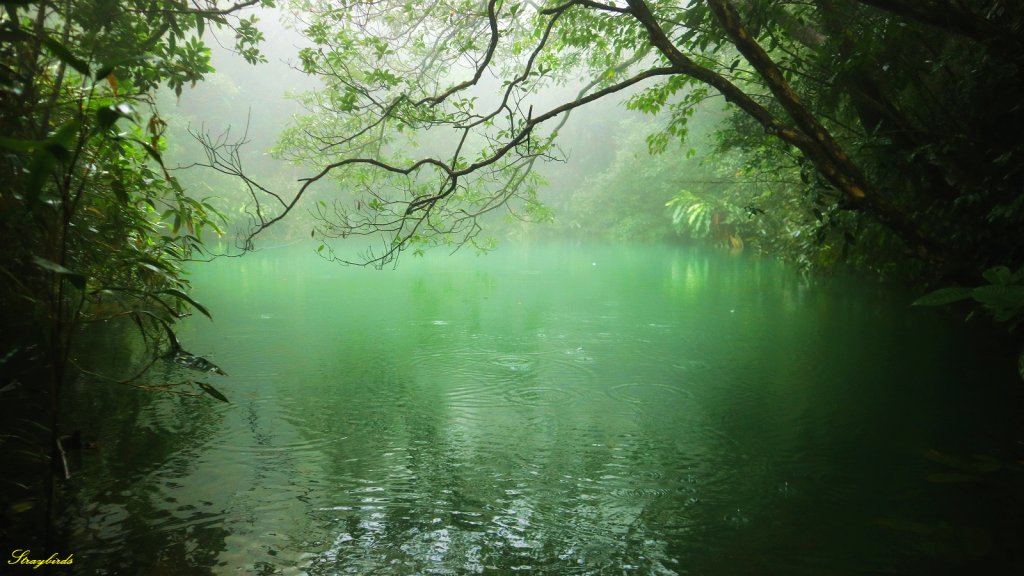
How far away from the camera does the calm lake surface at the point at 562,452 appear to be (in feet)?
8.04

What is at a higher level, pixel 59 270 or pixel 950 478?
pixel 59 270

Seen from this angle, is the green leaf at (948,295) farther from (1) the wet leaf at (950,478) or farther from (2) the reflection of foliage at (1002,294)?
A: (1) the wet leaf at (950,478)

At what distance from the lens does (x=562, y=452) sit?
345 centimetres

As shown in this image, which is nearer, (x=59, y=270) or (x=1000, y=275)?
(x=59, y=270)

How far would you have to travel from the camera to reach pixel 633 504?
9.29ft

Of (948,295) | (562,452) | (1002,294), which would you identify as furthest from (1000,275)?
(562,452)

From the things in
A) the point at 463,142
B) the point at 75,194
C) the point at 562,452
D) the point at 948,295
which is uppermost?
the point at 463,142

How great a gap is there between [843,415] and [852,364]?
133cm

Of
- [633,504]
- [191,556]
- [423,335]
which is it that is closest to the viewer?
[191,556]

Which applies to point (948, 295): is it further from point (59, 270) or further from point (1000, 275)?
point (59, 270)

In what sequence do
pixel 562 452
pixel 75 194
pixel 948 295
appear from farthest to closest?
pixel 562 452, pixel 75 194, pixel 948 295

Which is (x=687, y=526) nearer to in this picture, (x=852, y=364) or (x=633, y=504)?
(x=633, y=504)

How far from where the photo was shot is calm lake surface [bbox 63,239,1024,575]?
2.45 meters

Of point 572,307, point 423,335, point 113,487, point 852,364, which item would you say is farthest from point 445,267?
point 113,487
